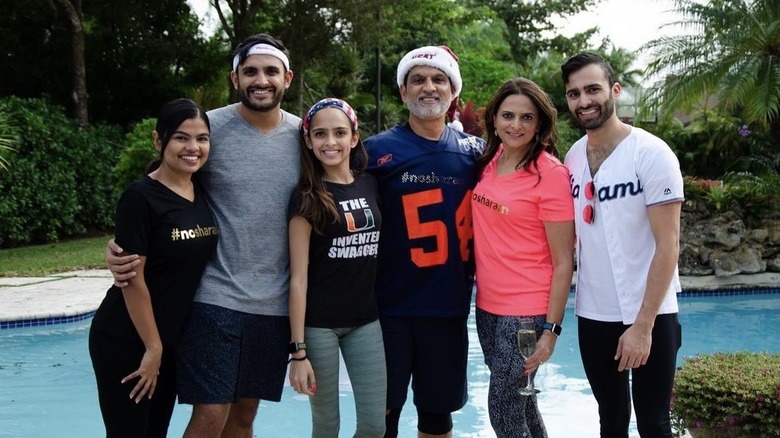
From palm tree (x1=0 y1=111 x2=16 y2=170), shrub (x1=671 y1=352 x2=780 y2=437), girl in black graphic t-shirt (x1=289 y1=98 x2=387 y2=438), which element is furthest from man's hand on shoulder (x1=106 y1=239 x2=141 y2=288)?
palm tree (x1=0 y1=111 x2=16 y2=170)

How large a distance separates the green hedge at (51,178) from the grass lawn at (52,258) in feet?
1.23

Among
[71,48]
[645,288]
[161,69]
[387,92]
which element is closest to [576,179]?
[645,288]

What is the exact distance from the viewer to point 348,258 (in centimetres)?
330

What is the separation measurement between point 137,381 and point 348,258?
923 mm

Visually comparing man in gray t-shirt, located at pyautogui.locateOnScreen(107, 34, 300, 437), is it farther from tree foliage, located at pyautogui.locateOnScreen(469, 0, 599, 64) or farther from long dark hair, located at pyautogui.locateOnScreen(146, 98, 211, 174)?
tree foliage, located at pyautogui.locateOnScreen(469, 0, 599, 64)

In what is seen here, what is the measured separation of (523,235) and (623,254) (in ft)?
1.27

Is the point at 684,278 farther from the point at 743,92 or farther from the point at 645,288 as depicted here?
the point at 645,288

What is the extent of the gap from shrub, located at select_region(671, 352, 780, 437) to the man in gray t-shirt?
1957 millimetres

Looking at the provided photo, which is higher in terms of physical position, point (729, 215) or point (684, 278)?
point (729, 215)

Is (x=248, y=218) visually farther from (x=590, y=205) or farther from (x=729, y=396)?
(x=729, y=396)

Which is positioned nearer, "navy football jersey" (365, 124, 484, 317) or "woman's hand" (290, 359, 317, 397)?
"woman's hand" (290, 359, 317, 397)

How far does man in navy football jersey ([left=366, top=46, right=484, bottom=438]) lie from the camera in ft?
11.4

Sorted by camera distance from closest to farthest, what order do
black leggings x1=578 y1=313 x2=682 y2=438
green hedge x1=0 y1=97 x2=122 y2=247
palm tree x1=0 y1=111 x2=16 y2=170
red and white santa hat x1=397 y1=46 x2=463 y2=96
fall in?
black leggings x1=578 y1=313 x2=682 y2=438 < red and white santa hat x1=397 y1=46 x2=463 y2=96 < palm tree x1=0 y1=111 x2=16 y2=170 < green hedge x1=0 y1=97 x2=122 y2=247

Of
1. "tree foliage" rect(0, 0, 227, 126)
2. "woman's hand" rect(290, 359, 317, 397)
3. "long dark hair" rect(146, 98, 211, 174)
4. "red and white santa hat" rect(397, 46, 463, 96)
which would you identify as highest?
"tree foliage" rect(0, 0, 227, 126)
